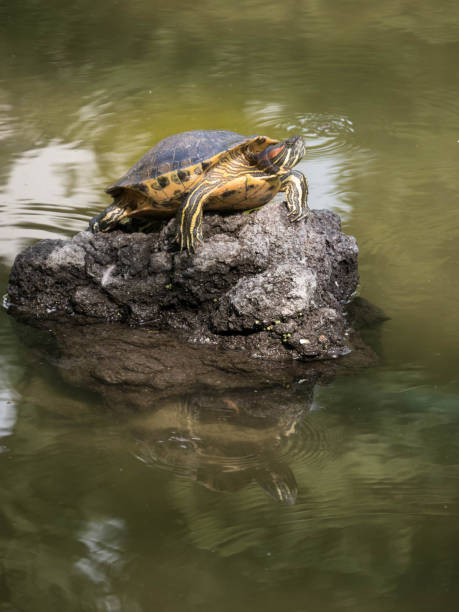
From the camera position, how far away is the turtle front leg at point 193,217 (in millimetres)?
3189

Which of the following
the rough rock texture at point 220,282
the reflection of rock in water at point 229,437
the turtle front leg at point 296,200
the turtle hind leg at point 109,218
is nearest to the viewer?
the reflection of rock in water at point 229,437

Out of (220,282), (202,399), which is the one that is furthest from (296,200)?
(202,399)

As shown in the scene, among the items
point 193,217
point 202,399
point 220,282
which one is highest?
point 193,217

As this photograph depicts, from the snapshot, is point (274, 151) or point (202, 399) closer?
point (202, 399)

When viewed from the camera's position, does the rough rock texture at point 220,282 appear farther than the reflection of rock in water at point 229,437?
Yes

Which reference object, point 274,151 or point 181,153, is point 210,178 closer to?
point 181,153

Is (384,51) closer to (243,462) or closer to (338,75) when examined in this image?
(338,75)

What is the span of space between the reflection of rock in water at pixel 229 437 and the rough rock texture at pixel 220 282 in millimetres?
396

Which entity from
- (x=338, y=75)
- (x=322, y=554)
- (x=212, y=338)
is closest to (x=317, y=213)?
(x=212, y=338)

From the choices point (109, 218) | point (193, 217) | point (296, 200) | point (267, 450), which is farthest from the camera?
point (109, 218)

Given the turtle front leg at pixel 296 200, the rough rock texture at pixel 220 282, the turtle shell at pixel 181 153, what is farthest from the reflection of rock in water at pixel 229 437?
the turtle shell at pixel 181 153

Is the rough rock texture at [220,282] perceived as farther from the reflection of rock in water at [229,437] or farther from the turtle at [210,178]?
the reflection of rock in water at [229,437]

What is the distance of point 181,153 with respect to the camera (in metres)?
3.32

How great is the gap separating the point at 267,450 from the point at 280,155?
1.64 meters
